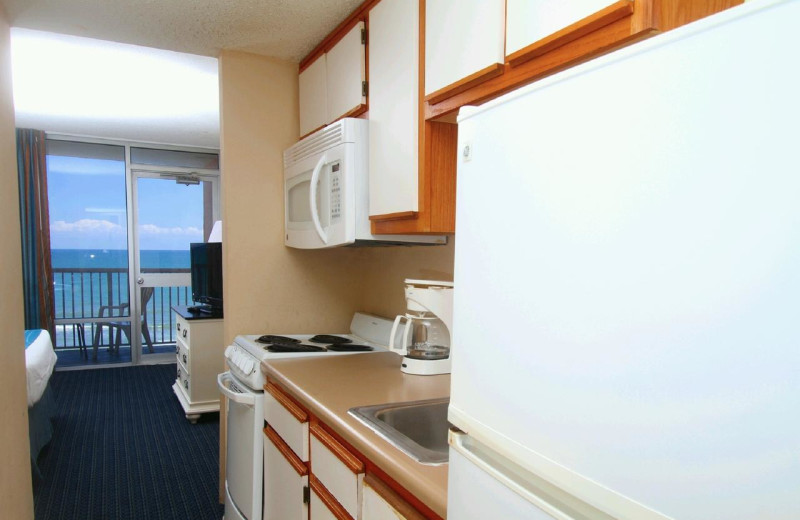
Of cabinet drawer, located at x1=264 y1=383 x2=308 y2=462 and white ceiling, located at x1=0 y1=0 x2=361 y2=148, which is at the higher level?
white ceiling, located at x1=0 y1=0 x2=361 y2=148

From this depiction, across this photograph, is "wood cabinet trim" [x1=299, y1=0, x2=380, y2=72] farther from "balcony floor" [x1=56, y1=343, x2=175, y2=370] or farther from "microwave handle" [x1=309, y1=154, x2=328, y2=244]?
"balcony floor" [x1=56, y1=343, x2=175, y2=370]

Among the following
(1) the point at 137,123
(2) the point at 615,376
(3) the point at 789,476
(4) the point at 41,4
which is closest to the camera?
(3) the point at 789,476

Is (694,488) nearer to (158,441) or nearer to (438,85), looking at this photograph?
(438,85)

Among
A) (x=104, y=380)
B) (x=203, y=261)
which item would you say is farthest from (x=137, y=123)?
(x=104, y=380)

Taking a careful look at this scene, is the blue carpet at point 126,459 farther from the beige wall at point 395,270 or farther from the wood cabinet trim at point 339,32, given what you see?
the wood cabinet trim at point 339,32

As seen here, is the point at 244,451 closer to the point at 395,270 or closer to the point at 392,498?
the point at 395,270

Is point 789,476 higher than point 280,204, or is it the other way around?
point 280,204

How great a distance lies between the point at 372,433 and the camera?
4.17 ft

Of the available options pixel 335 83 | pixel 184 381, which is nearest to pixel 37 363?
pixel 184 381

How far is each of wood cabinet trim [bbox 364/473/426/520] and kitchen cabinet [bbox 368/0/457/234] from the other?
75cm

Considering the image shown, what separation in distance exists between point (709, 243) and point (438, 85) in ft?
3.88

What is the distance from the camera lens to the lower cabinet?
4.00ft

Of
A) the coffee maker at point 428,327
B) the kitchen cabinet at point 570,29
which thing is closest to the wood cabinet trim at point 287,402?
the coffee maker at point 428,327

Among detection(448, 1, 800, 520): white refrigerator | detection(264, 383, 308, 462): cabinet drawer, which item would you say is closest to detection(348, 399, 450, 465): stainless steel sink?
detection(264, 383, 308, 462): cabinet drawer
